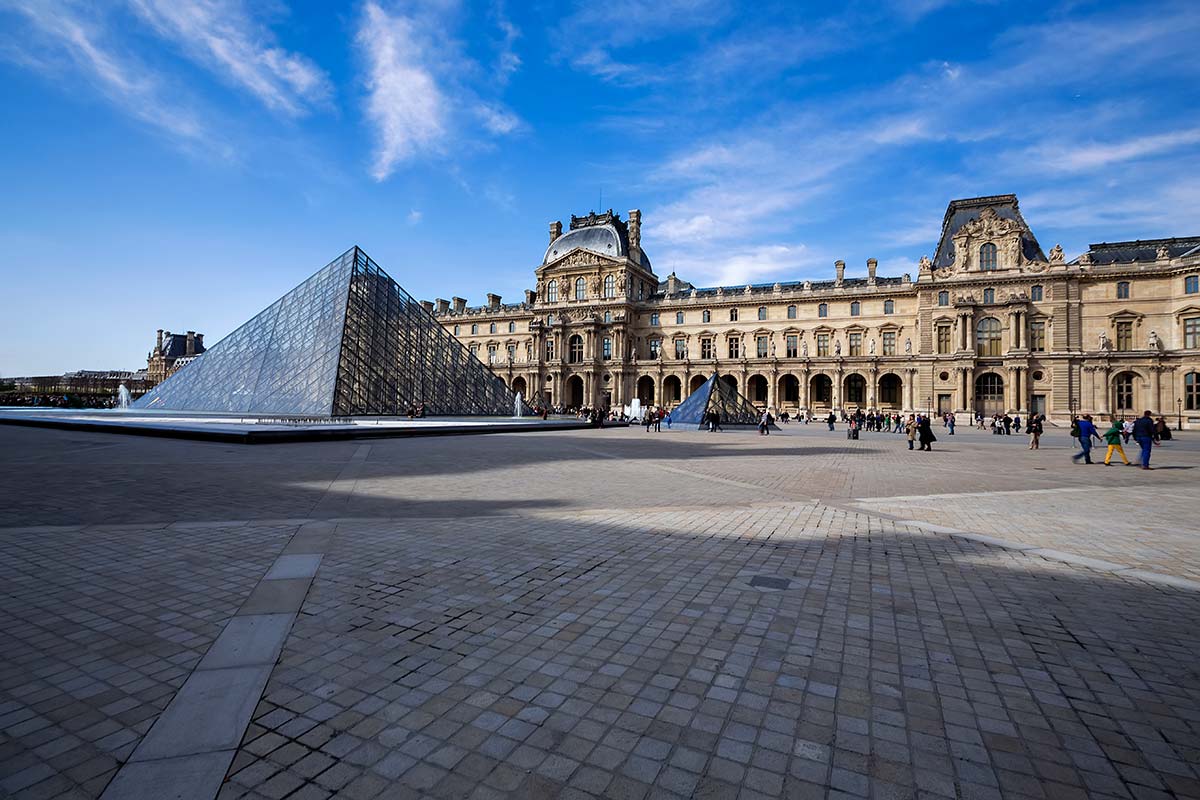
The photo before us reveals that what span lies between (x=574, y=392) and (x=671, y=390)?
10.7 meters

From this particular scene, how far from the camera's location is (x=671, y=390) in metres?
59.0

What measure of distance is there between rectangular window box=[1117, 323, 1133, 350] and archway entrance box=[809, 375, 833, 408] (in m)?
20.2

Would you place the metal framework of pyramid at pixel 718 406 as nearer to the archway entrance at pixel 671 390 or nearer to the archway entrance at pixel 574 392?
the archway entrance at pixel 671 390

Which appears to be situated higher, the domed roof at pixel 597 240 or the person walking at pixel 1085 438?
the domed roof at pixel 597 240

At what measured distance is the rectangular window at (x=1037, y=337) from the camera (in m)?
43.5

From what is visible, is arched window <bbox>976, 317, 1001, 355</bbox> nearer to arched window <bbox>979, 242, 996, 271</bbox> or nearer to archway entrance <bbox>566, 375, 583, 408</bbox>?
arched window <bbox>979, 242, 996, 271</bbox>

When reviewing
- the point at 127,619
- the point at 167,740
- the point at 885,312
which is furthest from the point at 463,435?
the point at 885,312

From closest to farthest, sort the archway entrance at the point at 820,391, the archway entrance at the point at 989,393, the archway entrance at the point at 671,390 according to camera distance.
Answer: the archway entrance at the point at 989,393, the archway entrance at the point at 820,391, the archway entrance at the point at 671,390

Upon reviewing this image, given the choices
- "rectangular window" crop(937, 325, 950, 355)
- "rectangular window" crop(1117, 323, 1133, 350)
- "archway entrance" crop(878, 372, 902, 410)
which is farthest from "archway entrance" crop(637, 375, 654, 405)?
"rectangular window" crop(1117, 323, 1133, 350)

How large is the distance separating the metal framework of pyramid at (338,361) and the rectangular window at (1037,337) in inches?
1633

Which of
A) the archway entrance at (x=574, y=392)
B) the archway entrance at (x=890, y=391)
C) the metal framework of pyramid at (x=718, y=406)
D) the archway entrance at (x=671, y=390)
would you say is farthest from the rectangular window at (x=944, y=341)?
the archway entrance at (x=574, y=392)

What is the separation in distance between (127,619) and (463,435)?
1800 cm

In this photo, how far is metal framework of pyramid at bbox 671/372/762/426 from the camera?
108 feet

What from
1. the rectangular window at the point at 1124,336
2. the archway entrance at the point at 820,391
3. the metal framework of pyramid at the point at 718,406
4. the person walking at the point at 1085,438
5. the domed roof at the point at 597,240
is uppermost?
the domed roof at the point at 597,240
